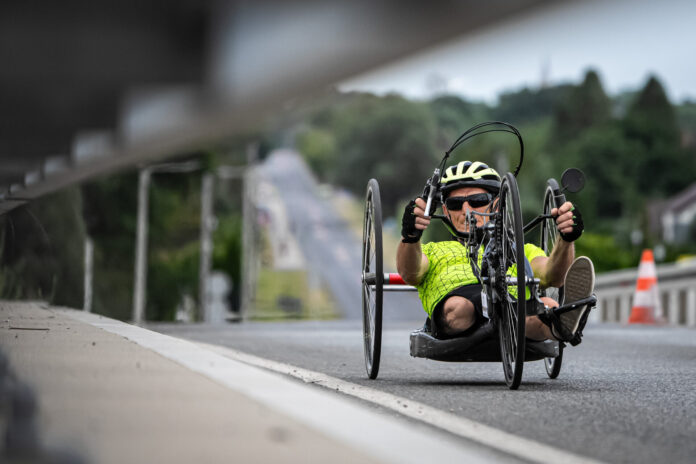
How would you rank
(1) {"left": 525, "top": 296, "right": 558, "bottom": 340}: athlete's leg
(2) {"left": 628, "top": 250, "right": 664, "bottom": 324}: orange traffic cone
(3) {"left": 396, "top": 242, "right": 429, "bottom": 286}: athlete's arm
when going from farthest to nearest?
(2) {"left": 628, "top": 250, "right": 664, "bottom": 324}: orange traffic cone < (3) {"left": 396, "top": 242, "right": 429, "bottom": 286}: athlete's arm < (1) {"left": 525, "top": 296, "right": 558, "bottom": 340}: athlete's leg

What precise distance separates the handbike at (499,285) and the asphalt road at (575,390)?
19 centimetres

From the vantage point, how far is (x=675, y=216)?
132 m

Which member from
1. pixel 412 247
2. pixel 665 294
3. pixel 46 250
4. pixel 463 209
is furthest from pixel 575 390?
pixel 665 294

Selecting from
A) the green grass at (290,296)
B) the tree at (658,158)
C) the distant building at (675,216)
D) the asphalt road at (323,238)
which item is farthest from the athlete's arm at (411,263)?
the distant building at (675,216)

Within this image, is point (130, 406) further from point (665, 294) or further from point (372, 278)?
point (665, 294)

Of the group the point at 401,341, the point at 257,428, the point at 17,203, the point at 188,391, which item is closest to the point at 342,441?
the point at 257,428

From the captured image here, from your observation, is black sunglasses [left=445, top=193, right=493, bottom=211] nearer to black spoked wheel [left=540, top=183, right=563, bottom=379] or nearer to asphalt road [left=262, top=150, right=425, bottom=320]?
black spoked wheel [left=540, top=183, right=563, bottom=379]

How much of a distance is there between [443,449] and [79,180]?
1708mm

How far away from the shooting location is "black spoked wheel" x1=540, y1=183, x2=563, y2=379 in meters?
7.62

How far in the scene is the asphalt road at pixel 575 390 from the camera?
504 cm

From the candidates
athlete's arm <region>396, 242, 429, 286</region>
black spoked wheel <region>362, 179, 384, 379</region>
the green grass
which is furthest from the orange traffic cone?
the green grass

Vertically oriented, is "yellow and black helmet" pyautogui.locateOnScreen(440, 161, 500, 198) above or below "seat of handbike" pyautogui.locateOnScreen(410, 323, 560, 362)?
above

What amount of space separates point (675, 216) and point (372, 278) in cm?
12743

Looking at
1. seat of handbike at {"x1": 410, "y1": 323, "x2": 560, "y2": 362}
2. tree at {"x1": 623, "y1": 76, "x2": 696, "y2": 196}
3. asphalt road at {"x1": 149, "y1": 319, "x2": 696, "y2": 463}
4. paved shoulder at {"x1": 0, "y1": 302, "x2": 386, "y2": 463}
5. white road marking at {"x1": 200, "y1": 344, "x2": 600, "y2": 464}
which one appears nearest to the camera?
paved shoulder at {"x1": 0, "y1": 302, "x2": 386, "y2": 463}
